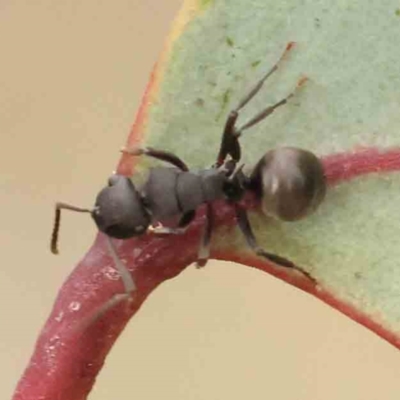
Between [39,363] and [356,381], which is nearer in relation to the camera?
[39,363]

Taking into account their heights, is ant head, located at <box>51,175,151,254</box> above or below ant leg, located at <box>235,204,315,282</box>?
above

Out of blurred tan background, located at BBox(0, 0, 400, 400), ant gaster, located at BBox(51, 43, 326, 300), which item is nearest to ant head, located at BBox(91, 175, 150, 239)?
ant gaster, located at BBox(51, 43, 326, 300)

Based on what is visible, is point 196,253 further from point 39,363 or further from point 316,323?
point 316,323

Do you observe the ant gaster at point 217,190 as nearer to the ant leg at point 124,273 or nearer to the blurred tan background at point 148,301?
the ant leg at point 124,273

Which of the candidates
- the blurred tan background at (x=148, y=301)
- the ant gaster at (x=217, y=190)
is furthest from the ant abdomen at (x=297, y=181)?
the blurred tan background at (x=148, y=301)

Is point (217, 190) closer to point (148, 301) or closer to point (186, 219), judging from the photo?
point (186, 219)

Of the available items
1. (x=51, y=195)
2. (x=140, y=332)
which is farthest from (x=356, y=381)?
(x=51, y=195)

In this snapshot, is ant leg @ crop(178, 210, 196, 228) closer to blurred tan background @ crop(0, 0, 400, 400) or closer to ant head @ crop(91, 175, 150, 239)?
ant head @ crop(91, 175, 150, 239)
